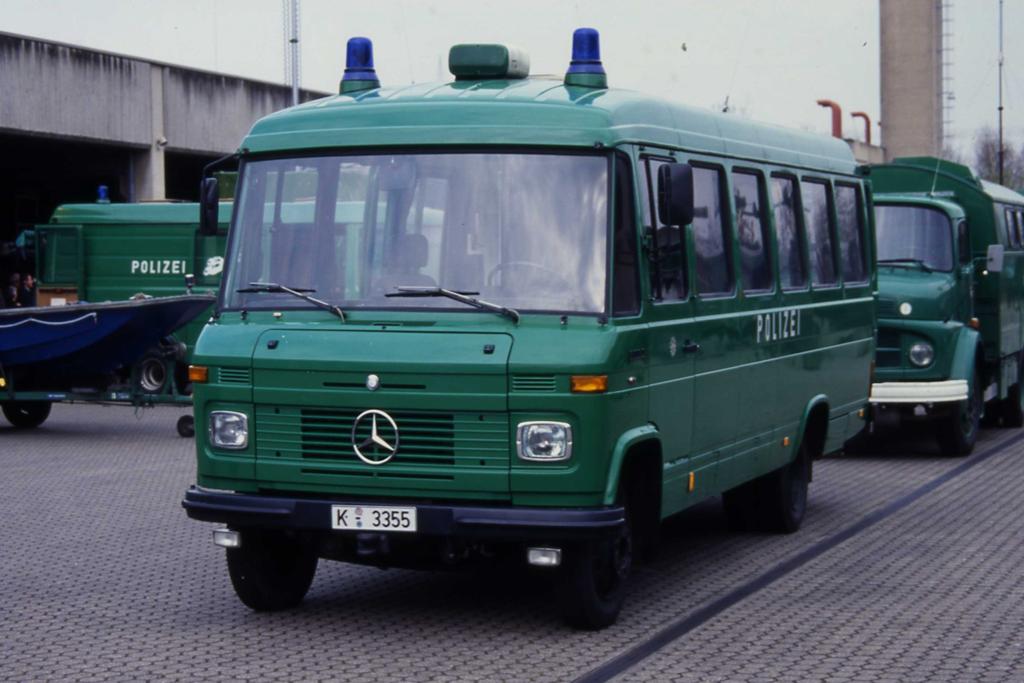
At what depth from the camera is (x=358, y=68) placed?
31.1 feet

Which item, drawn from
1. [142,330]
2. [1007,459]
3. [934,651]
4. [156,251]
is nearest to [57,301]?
[156,251]

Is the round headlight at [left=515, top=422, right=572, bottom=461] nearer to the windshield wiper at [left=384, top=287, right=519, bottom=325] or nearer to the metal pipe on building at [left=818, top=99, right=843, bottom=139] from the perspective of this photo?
the windshield wiper at [left=384, top=287, right=519, bottom=325]

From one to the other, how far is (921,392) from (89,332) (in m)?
8.84

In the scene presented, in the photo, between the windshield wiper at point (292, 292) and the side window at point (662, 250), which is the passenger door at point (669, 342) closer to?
the side window at point (662, 250)

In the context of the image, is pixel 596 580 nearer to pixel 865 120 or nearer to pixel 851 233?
pixel 851 233

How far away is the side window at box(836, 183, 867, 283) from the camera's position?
42.0 ft

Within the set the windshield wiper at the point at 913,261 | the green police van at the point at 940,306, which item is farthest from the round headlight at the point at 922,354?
the windshield wiper at the point at 913,261

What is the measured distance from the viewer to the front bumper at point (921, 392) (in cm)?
1686

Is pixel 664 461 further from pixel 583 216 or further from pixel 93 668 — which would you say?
pixel 93 668

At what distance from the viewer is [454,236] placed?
830 cm

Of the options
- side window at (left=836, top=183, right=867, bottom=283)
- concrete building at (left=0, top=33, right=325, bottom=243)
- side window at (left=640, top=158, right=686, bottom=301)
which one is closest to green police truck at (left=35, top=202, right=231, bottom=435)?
concrete building at (left=0, top=33, right=325, bottom=243)

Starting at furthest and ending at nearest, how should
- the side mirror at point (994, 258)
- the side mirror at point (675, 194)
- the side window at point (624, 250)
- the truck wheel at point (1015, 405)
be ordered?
the truck wheel at point (1015, 405) < the side mirror at point (994, 258) < the side mirror at point (675, 194) < the side window at point (624, 250)

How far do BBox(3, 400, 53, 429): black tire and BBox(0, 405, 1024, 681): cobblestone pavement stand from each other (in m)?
7.23

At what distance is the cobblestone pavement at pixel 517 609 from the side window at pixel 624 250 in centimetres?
161
